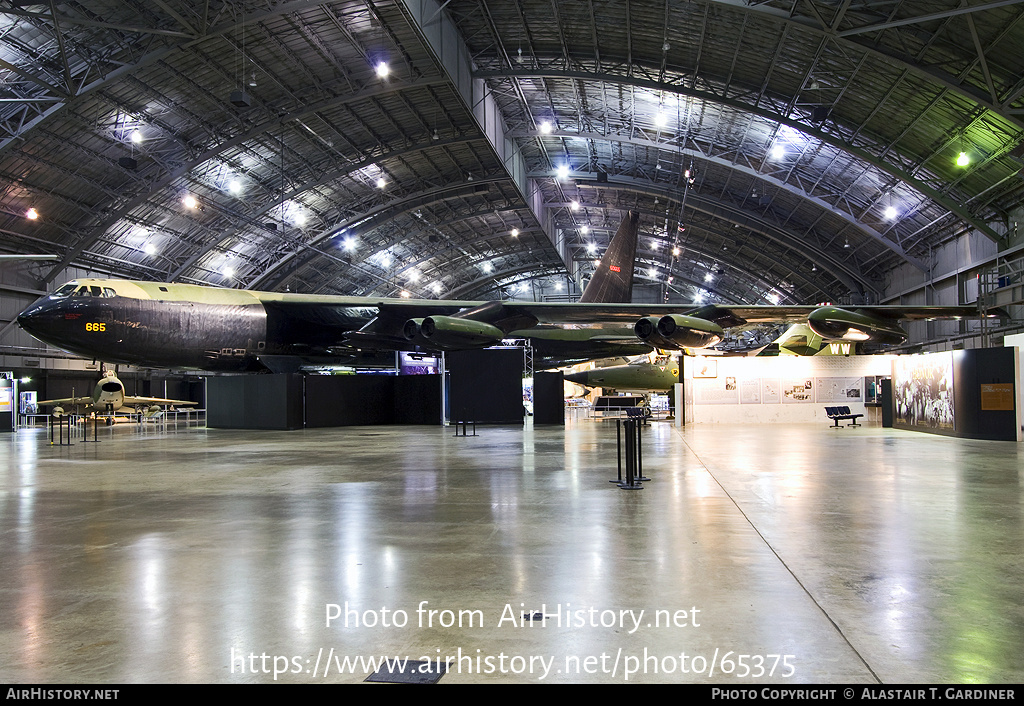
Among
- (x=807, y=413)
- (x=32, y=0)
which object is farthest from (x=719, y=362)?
(x=32, y=0)

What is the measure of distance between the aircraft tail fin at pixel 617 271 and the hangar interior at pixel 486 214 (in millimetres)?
6264

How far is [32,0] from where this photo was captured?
20438 millimetres

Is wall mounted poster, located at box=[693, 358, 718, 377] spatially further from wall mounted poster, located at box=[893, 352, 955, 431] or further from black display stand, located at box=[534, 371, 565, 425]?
wall mounted poster, located at box=[893, 352, 955, 431]

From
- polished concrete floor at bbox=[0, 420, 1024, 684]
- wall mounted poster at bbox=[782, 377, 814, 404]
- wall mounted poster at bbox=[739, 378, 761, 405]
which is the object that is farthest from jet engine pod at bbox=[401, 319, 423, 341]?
wall mounted poster at bbox=[782, 377, 814, 404]

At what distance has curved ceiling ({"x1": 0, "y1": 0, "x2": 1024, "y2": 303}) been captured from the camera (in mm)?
23422

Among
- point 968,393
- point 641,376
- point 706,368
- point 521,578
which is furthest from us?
point 641,376

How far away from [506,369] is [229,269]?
31.3m

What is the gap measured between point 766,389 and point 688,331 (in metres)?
9.54

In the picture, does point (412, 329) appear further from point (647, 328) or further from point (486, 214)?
point (486, 214)

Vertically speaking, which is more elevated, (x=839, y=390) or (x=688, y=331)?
(x=688, y=331)

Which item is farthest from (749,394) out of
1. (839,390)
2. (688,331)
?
(688,331)

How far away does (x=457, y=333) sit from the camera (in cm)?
1892

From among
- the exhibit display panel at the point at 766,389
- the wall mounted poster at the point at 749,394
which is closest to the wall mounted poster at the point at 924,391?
the exhibit display panel at the point at 766,389

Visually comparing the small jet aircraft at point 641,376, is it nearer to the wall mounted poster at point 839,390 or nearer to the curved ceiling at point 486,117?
the wall mounted poster at point 839,390
